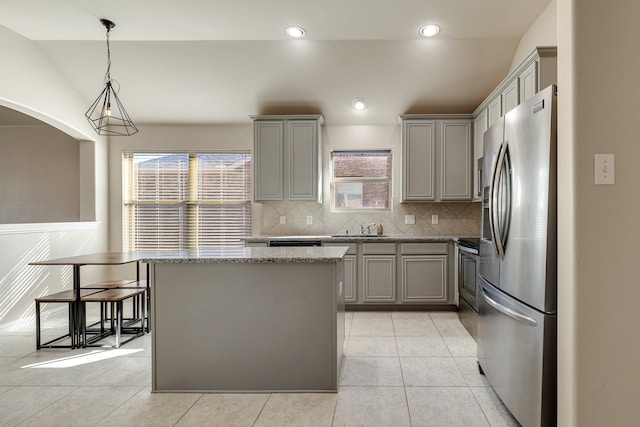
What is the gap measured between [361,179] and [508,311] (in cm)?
330

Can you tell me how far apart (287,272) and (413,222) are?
304cm

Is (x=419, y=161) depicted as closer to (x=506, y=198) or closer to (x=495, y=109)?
(x=495, y=109)

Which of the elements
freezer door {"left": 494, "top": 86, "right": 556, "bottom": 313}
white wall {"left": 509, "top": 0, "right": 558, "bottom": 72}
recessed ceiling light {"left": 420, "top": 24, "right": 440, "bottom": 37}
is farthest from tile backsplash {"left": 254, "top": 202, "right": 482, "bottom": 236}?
freezer door {"left": 494, "top": 86, "right": 556, "bottom": 313}

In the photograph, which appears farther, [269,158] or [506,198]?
[269,158]

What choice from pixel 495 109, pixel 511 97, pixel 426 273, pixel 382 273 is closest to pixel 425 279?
pixel 426 273

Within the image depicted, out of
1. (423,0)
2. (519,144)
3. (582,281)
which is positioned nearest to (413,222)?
(423,0)

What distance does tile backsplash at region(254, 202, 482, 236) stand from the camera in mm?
5008

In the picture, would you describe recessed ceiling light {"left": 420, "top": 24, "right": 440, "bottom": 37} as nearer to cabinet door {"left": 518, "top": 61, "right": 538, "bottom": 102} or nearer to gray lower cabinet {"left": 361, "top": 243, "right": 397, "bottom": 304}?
cabinet door {"left": 518, "top": 61, "right": 538, "bottom": 102}

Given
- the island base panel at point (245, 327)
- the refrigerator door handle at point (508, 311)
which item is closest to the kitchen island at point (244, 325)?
the island base panel at point (245, 327)

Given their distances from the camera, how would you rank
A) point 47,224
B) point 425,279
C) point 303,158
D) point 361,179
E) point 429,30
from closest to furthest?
point 429,30
point 47,224
point 425,279
point 303,158
point 361,179

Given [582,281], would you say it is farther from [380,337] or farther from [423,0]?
[423,0]

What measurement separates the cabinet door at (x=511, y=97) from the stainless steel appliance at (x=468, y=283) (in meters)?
1.29

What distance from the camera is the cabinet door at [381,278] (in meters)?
4.45

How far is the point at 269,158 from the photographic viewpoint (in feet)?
15.5
